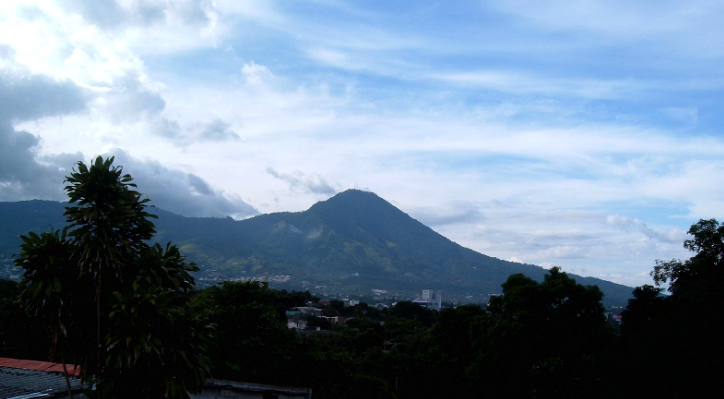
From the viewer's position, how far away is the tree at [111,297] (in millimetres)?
6523

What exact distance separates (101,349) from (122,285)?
743 millimetres

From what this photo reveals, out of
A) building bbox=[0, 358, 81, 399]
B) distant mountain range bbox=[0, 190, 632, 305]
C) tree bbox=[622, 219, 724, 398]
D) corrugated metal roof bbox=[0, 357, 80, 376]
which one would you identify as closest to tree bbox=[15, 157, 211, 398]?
building bbox=[0, 358, 81, 399]

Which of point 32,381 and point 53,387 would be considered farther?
point 32,381

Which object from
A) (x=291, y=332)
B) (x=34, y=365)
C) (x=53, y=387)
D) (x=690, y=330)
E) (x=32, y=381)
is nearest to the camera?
(x=53, y=387)

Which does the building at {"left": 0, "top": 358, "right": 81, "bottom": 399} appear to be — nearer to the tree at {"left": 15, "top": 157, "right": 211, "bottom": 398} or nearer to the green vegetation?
A: the green vegetation

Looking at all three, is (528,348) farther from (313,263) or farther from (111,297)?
(313,263)

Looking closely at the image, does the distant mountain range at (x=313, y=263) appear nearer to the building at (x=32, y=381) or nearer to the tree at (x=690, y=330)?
the tree at (x=690, y=330)

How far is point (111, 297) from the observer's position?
270 inches

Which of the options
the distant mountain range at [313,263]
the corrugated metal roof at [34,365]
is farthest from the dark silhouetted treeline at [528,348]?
the distant mountain range at [313,263]

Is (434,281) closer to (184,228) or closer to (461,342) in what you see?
(184,228)

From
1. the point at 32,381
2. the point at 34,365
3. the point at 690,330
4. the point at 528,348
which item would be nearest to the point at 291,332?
the point at 34,365

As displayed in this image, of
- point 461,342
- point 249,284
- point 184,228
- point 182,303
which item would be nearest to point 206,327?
point 182,303

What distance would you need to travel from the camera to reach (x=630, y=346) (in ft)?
75.2

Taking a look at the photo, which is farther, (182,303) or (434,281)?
(434,281)
